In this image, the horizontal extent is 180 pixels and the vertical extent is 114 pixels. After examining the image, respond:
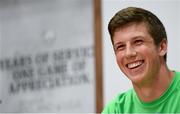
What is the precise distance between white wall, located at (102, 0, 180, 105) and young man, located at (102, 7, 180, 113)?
107 centimetres

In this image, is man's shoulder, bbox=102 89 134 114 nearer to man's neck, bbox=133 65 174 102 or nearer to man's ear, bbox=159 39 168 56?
man's neck, bbox=133 65 174 102

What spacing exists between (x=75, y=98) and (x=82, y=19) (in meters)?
0.51

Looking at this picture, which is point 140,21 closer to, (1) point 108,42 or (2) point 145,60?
(2) point 145,60

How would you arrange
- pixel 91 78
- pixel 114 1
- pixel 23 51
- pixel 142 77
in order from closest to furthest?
1. pixel 142 77
2. pixel 114 1
3. pixel 91 78
4. pixel 23 51

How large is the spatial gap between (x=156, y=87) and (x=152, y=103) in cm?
5

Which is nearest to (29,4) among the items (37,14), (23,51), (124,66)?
(37,14)

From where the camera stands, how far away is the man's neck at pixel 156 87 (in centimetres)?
168

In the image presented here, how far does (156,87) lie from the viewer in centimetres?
168

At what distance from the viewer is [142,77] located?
1.64 meters

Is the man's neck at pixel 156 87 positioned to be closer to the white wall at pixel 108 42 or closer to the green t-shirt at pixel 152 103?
the green t-shirt at pixel 152 103

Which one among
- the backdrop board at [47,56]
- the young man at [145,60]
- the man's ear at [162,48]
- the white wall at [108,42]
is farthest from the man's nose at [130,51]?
the backdrop board at [47,56]

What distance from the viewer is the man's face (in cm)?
163

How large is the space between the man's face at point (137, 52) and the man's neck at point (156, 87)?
23 mm

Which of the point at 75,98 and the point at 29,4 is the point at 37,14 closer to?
the point at 29,4
